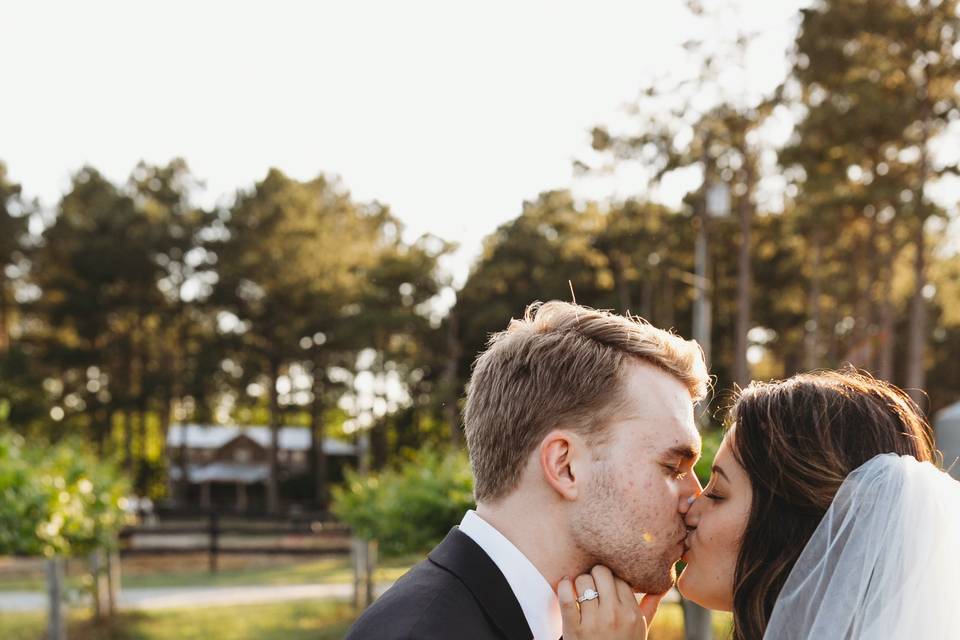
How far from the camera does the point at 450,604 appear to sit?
2322mm

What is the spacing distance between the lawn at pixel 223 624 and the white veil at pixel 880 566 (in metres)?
12.1

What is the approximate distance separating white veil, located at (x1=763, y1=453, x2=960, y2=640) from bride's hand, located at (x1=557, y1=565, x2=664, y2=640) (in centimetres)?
41

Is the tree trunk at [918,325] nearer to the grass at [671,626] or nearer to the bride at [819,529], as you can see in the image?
the grass at [671,626]

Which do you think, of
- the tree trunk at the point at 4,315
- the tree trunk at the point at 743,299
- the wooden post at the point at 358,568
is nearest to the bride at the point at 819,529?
the wooden post at the point at 358,568

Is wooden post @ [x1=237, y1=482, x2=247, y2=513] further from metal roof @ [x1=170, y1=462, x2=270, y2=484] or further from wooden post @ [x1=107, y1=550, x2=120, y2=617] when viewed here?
wooden post @ [x1=107, y1=550, x2=120, y2=617]

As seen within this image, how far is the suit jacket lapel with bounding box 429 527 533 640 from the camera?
94.4 inches

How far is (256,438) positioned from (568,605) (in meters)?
60.3

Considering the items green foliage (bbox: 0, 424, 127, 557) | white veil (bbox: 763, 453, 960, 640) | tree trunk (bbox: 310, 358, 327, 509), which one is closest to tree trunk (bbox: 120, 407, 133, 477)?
tree trunk (bbox: 310, 358, 327, 509)

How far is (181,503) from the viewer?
48.2 metres

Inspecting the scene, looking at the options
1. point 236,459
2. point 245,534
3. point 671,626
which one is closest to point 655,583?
point 671,626

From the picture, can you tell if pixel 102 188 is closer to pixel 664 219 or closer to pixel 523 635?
pixel 664 219

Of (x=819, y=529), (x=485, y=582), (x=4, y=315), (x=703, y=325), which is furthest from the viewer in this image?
(x=4, y=315)

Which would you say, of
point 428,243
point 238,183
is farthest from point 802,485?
point 238,183

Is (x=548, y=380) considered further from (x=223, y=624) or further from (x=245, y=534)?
(x=245, y=534)
